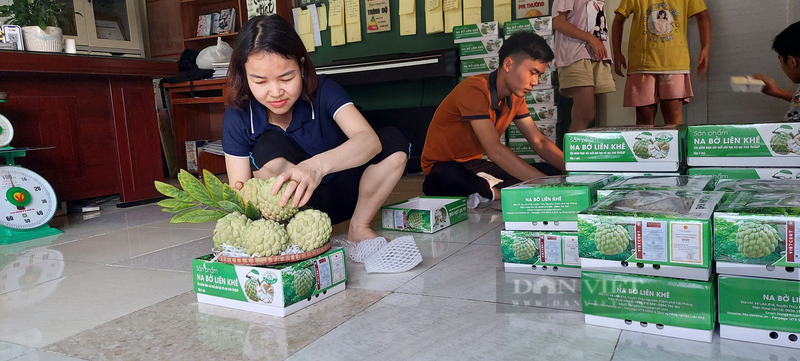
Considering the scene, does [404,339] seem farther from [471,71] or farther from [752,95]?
[752,95]

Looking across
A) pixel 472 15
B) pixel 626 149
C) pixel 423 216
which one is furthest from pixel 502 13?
pixel 626 149

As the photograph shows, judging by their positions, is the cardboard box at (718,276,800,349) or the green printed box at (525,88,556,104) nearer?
the cardboard box at (718,276,800,349)

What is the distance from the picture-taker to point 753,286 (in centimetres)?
99

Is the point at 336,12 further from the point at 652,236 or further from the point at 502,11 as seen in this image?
the point at 652,236

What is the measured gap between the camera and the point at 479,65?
420 cm

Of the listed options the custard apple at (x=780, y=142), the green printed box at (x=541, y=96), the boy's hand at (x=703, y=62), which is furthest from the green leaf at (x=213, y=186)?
the green printed box at (x=541, y=96)

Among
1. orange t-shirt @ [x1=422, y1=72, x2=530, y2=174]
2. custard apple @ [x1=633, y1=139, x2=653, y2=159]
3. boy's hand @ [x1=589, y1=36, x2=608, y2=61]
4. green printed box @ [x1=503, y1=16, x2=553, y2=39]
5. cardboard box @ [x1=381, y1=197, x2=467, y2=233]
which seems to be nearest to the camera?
custard apple @ [x1=633, y1=139, x2=653, y2=159]

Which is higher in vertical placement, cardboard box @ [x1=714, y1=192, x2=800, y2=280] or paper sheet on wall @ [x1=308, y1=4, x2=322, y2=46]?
paper sheet on wall @ [x1=308, y1=4, x2=322, y2=46]

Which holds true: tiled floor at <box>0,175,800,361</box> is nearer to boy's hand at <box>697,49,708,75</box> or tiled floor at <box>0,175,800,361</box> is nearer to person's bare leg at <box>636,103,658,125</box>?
person's bare leg at <box>636,103,658,125</box>

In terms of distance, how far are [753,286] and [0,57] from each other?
307cm

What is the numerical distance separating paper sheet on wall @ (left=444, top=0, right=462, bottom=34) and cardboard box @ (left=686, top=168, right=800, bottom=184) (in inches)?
131

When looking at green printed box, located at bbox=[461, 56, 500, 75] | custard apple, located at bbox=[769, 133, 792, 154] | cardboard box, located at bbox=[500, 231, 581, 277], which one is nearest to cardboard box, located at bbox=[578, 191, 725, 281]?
cardboard box, located at bbox=[500, 231, 581, 277]

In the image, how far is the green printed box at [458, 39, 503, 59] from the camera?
13.6 ft

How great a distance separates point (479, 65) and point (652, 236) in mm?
3315
